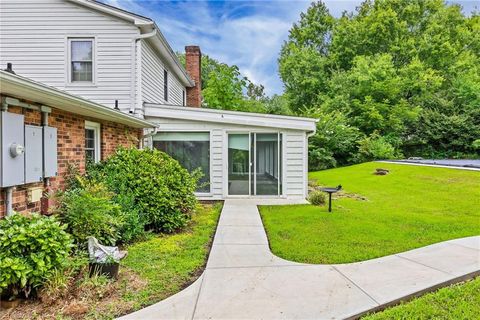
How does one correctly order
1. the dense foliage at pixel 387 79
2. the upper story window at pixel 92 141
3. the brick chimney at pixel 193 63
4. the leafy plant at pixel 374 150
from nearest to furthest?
the upper story window at pixel 92 141, the brick chimney at pixel 193 63, the leafy plant at pixel 374 150, the dense foliage at pixel 387 79

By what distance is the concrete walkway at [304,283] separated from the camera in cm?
313

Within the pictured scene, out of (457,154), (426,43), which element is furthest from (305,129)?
(426,43)

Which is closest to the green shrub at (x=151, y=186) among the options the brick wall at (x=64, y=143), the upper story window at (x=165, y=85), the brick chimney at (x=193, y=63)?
the brick wall at (x=64, y=143)

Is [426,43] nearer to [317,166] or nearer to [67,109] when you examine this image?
[317,166]

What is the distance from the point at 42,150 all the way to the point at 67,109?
89 centimetres

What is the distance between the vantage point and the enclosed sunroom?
9891 mm

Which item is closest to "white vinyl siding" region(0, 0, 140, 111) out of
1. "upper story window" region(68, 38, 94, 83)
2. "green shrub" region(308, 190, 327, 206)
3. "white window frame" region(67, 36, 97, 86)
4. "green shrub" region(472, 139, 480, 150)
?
"white window frame" region(67, 36, 97, 86)

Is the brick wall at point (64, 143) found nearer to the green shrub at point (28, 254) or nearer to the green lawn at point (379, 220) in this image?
the green shrub at point (28, 254)

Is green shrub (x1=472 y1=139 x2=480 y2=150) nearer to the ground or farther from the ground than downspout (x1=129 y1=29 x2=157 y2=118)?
nearer to the ground

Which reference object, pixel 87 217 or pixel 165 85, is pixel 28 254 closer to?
pixel 87 217

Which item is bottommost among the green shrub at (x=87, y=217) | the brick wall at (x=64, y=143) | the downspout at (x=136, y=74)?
the green shrub at (x=87, y=217)

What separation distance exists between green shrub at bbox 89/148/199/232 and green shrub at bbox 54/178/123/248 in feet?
3.20

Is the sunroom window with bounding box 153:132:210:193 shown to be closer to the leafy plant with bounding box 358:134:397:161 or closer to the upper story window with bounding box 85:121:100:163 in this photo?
the upper story window with bounding box 85:121:100:163

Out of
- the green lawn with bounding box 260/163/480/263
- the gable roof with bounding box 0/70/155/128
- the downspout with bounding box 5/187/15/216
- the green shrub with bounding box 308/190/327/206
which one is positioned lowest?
the green lawn with bounding box 260/163/480/263
